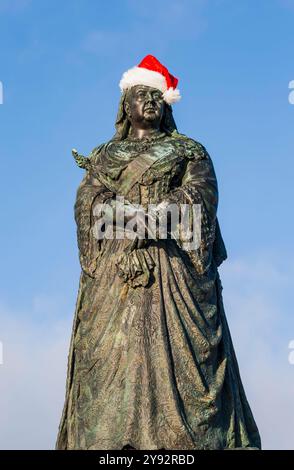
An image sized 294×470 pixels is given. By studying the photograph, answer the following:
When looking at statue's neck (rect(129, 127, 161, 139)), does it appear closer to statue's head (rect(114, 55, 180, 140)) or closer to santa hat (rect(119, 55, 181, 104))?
statue's head (rect(114, 55, 180, 140))

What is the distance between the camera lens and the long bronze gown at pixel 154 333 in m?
19.2

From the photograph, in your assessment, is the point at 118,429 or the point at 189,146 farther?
the point at 189,146

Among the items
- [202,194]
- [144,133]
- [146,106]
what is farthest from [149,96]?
[202,194]

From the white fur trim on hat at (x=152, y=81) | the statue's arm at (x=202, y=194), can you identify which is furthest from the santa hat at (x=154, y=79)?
the statue's arm at (x=202, y=194)

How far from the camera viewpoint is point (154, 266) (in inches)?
782

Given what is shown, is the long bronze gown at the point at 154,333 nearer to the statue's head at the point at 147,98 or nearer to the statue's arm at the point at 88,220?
the statue's arm at the point at 88,220

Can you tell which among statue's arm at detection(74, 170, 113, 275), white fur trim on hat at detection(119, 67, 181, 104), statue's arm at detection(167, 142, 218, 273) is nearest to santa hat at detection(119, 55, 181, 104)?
white fur trim on hat at detection(119, 67, 181, 104)

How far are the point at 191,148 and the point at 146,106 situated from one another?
815mm

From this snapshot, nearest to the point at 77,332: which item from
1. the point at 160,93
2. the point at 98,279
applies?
the point at 98,279

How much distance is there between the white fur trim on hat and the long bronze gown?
1.78ft

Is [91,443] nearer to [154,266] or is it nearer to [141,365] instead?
[141,365]

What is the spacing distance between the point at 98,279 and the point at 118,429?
2071 millimetres

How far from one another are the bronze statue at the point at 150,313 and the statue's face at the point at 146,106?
13mm
